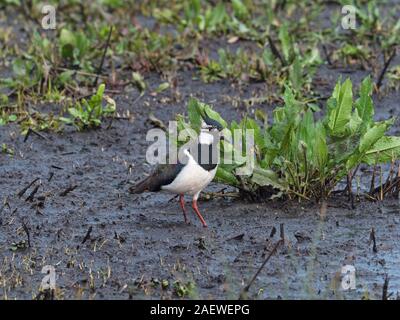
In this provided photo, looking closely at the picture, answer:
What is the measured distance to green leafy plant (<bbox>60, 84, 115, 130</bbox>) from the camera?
28.9ft

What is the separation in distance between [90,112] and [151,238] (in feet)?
7.92

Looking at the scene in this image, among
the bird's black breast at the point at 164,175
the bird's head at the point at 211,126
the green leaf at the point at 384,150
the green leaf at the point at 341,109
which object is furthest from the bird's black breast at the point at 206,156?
the green leaf at the point at 384,150

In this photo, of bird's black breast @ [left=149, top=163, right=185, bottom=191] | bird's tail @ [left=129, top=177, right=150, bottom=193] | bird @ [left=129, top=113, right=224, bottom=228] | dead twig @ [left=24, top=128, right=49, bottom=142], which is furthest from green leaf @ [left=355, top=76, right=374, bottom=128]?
dead twig @ [left=24, top=128, right=49, bottom=142]

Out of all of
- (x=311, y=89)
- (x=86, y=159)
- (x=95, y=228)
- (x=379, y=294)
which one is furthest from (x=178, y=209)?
(x=311, y=89)

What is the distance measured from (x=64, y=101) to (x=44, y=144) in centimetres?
78

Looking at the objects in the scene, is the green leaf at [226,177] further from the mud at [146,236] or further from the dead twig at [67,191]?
the dead twig at [67,191]

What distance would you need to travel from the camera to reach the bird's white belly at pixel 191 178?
6645 millimetres

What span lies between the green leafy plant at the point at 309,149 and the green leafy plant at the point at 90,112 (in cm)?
197

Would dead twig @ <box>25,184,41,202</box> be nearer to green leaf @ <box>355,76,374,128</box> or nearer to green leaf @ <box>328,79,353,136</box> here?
green leaf @ <box>328,79,353,136</box>

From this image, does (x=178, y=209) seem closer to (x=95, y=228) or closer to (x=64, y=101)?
(x=95, y=228)

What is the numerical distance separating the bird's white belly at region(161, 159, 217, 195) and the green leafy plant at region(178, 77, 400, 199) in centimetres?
41

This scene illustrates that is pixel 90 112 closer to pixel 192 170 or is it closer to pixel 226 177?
pixel 226 177
